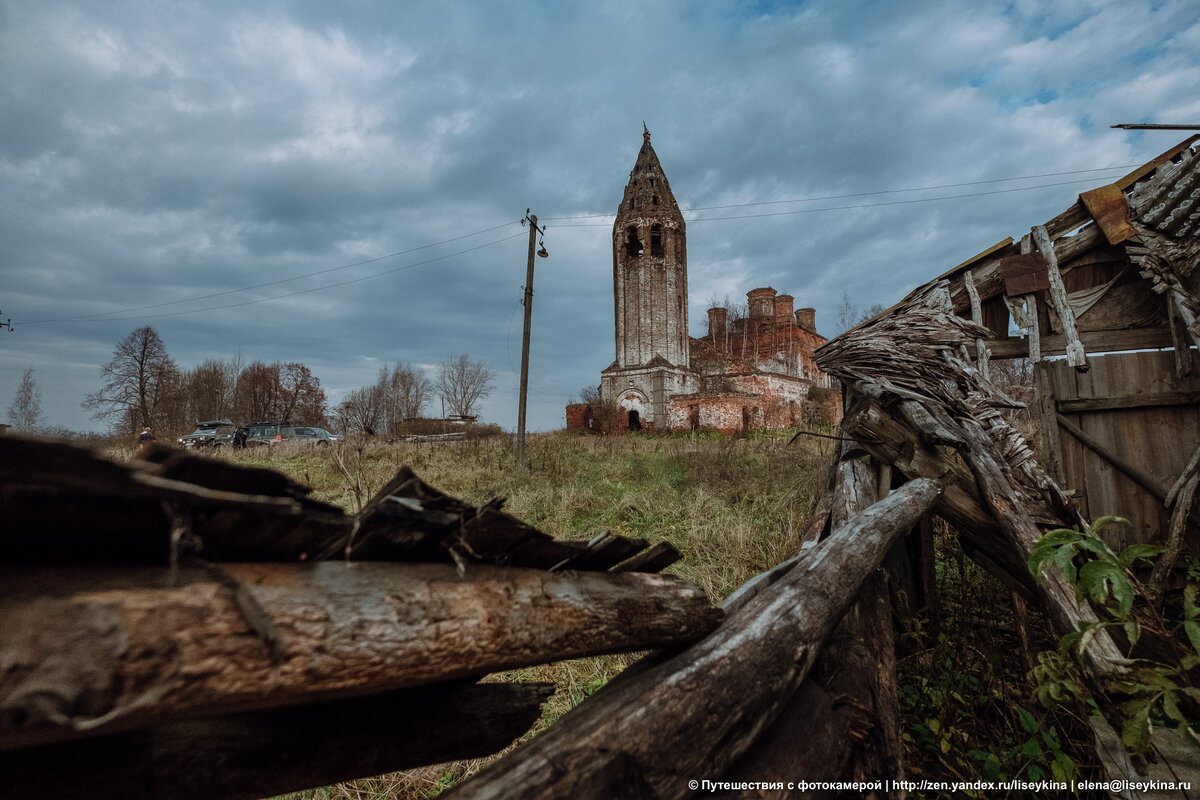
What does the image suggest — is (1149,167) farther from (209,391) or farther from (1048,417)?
(209,391)

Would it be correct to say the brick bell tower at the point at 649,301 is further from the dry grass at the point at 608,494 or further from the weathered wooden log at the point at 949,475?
the weathered wooden log at the point at 949,475

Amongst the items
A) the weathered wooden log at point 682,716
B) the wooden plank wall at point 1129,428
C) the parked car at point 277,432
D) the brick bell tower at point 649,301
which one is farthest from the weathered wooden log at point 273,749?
the brick bell tower at point 649,301

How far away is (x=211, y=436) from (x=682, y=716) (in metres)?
24.4

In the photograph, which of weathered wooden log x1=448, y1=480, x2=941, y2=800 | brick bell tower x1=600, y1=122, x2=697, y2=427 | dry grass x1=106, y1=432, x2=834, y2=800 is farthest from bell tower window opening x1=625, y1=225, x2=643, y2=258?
weathered wooden log x1=448, y1=480, x2=941, y2=800

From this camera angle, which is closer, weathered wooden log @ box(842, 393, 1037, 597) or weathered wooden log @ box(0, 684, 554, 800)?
weathered wooden log @ box(0, 684, 554, 800)

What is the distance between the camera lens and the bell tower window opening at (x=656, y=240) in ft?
82.1

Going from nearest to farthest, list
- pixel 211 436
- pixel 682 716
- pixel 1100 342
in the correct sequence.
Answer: pixel 682 716 → pixel 1100 342 → pixel 211 436

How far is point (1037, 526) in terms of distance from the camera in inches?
120

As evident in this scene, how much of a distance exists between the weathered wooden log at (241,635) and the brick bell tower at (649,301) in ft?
74.2

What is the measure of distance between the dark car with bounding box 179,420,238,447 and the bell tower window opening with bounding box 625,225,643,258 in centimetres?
1778

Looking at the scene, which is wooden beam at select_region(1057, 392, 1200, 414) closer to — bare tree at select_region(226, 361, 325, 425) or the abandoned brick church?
the abandoned brick church

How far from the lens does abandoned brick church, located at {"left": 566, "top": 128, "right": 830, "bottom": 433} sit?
23.3 meters

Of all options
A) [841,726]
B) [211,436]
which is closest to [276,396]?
[211,436]

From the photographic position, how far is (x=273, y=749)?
4.02 ft
